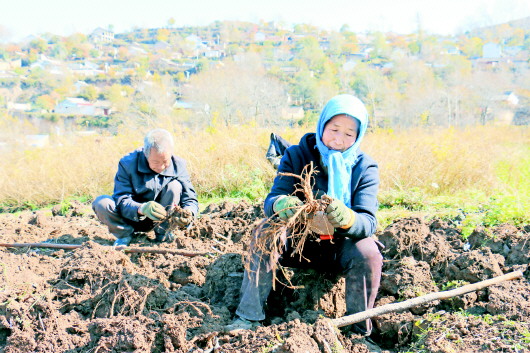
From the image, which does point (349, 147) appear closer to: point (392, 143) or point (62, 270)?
point (62, 270)

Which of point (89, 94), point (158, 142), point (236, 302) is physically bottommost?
point (236, 302)

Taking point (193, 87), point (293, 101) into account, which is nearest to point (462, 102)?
point (293, 101)

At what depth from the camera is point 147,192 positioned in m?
4.34

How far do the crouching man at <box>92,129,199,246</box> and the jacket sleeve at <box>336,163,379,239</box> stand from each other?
1.91 m

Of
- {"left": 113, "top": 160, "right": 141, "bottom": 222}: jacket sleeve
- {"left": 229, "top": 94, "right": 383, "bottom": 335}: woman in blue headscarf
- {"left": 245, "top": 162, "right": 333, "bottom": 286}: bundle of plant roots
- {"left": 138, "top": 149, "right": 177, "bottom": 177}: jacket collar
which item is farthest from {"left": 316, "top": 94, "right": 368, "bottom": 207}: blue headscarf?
{"left": 113, "top": 160, "right": 141, "bottom": 222}: jacket sleeve

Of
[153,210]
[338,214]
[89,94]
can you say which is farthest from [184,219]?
[89,94]

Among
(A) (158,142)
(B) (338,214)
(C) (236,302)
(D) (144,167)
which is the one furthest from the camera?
(D) (144,167)

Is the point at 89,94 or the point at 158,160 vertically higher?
the point at 89,94

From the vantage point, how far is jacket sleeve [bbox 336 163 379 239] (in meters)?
2.51

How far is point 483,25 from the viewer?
3930 inches

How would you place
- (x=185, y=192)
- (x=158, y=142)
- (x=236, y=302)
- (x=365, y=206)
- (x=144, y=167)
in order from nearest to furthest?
(x=365, y=206) → (x=236, y=302) → (x=158, y=142) → (x=144, y=167) → (x=185, y=192)

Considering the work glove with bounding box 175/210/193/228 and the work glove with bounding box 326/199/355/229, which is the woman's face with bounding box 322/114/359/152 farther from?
the work glove with bounding box 175/210/193/228

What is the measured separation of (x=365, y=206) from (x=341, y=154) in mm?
345

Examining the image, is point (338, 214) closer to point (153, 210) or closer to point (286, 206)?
point (286, 206)
